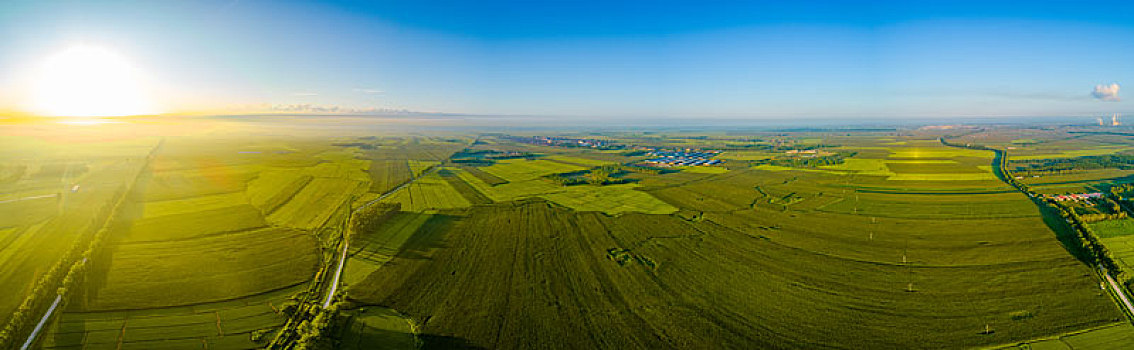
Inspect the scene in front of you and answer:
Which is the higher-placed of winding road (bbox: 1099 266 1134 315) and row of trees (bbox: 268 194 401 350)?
winding road (bbox: 1099 266 1134 315)

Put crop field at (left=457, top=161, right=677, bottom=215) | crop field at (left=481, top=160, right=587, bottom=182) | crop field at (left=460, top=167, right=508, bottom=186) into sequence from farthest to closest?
crop field at (left=481, top=160, right=587, bottom=182) < crop field at (left=460, top=167, right=508, bottom=186) < crop field at (left=457, top=161, right=677, bottom=215)

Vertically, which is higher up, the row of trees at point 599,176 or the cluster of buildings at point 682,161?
the cluster of buildings at point 682,161

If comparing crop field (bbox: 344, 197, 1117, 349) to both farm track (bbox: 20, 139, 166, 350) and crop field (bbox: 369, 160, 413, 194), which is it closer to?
farm track (bbox: 20, 139, 166, 350)

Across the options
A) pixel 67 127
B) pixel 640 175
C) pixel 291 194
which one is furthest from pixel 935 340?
pixel 67 127

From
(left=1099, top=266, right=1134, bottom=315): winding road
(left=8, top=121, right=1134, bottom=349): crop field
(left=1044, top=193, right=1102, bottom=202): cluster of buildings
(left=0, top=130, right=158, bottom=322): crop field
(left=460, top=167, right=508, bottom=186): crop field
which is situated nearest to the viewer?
(left=8, top=121, right=1134, bottom=349): crop field

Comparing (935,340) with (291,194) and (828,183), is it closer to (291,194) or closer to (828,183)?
(828,183)

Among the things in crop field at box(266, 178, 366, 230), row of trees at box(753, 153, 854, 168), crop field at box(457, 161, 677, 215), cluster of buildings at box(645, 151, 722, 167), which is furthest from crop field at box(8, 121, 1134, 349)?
cluster of buildings at box(645, 151, 722, 167)

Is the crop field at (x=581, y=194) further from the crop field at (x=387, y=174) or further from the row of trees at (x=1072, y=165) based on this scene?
the row of trees at (x=1072, y=165)

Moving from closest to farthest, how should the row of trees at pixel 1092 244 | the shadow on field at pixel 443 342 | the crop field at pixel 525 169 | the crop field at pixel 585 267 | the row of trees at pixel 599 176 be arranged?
the shadow on field at pixel 443 342, the crop field at pixel 585 267, the row of trees at pixel 1092 244, the row of trees at pixel 599 176, the crop field at pixel 525 169

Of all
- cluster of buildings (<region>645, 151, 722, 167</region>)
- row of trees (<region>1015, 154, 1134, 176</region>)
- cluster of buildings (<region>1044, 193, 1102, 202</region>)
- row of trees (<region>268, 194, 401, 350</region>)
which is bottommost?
row of trees (<region>268, 194, 401, 350</region>)

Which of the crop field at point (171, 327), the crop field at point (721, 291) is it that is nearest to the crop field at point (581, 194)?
the crop field at point (721, 291)

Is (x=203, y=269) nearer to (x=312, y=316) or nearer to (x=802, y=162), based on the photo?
(x=312, y=316)
